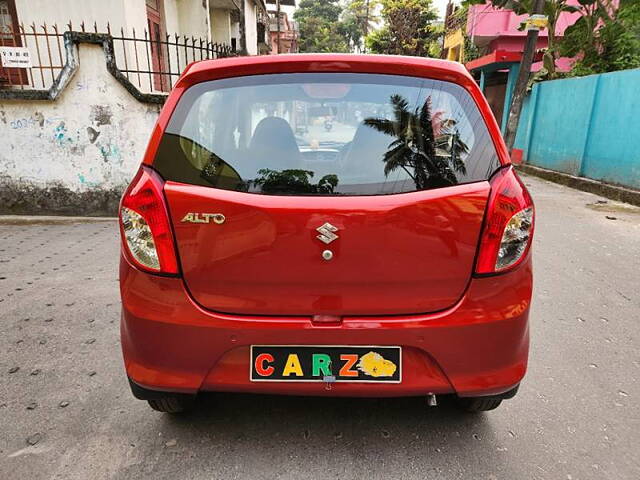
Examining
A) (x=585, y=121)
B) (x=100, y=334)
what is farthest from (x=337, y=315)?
(x=585, y=121)

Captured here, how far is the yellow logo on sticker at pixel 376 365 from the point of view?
5.56 feet

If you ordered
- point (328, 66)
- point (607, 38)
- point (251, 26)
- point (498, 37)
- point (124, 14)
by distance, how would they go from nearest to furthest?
1. point (328, 66)
2. point (124, 14)
3. point (607, 38)
4. point (498, 37)
5. point (251, 26)

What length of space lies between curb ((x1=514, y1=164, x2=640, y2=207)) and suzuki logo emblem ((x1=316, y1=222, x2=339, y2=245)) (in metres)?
7.44

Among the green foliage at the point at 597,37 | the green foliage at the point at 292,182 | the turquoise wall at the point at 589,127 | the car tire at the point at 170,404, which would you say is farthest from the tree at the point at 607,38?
the car tire at the point at 170,404

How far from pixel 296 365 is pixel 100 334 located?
1882mm

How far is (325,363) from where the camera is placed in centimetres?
170

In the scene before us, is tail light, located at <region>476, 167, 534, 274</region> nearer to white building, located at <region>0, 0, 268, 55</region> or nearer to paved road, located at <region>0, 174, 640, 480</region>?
paved road, located at <region>0, 174, 640, 480</region>

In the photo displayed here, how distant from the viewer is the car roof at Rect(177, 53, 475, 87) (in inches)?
69.4

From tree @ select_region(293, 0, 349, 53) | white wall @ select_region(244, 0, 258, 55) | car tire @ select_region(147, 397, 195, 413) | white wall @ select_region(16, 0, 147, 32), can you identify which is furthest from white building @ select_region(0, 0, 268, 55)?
tree @ select_region(293, 0, 349, 53)

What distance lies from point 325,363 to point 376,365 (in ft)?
0.61

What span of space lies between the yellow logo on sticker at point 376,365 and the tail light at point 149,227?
2.47ft

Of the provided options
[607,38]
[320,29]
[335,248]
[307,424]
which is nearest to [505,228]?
[335,248]

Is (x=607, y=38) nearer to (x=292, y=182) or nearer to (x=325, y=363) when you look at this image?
(x=292, y=182)

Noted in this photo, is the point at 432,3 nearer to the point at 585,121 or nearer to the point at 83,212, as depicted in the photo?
the point at 585,121
